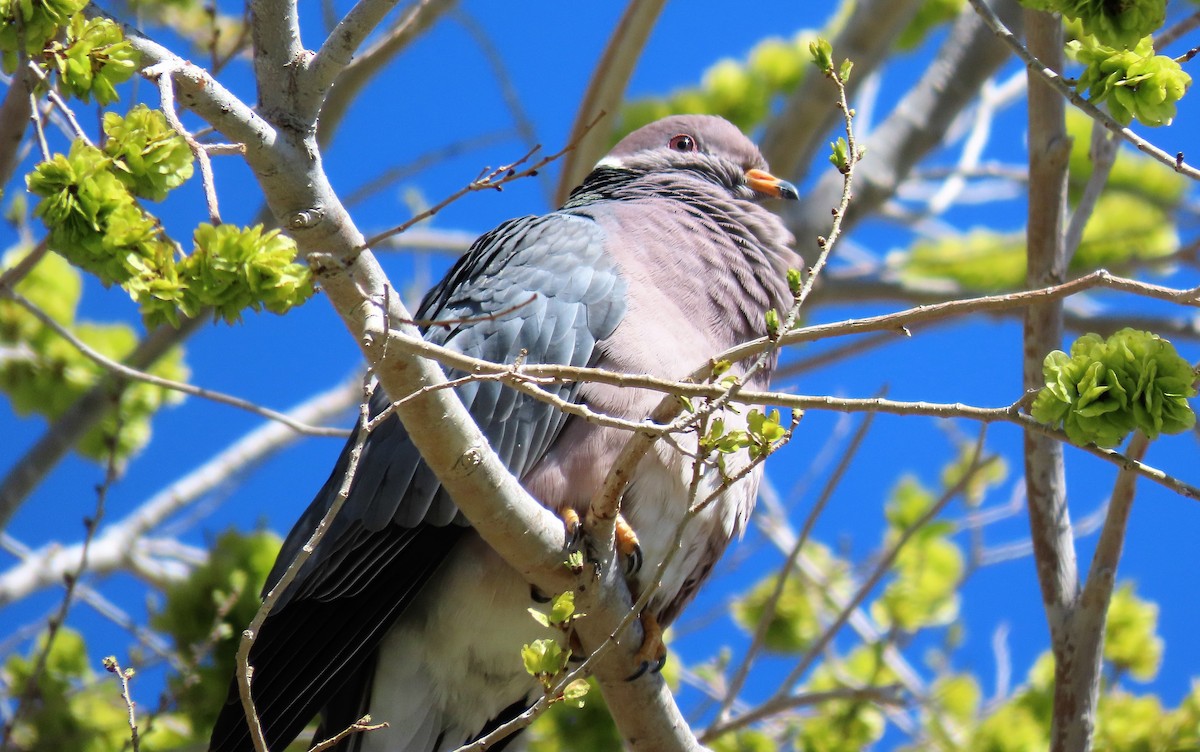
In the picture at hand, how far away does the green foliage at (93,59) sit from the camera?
2.17 m

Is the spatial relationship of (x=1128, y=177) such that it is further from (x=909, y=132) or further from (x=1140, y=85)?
(x=1140, y=85)

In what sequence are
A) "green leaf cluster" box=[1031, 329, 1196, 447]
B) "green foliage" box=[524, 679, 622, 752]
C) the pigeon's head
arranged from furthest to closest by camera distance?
"green foliage" box=[524, 679, 622, 752] < the pigeon's head < "green leaf cluster" box=[1031, 329, 1196, 447]

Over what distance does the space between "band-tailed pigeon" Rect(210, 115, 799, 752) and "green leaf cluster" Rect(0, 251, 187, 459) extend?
79.7 inches

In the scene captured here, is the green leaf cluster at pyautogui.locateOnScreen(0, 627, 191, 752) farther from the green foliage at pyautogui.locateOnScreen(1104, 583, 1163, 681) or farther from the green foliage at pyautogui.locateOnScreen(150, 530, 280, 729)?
the green foliage at pyautogui.locateOnScreen(1104, 583, 1163, 681)

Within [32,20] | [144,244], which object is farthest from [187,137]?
[32,20]

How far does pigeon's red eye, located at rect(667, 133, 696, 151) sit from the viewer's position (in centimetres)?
476

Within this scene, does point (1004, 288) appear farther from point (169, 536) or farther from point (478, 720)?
point (169, 536)

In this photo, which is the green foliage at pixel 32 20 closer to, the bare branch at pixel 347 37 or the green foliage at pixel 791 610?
the bare branch at pixel 347 37

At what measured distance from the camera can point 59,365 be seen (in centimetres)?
570

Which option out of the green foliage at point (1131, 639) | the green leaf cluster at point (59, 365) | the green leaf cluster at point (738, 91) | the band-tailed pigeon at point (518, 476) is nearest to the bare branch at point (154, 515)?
the green leaf cluster at point (59, 365)

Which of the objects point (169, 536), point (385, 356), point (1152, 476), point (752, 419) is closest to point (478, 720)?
point (385, 356)

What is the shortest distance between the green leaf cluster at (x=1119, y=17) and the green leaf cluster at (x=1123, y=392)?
0.56 metres

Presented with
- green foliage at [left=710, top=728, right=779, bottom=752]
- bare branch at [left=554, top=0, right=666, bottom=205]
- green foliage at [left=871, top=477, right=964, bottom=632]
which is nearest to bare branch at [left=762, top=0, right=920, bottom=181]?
bare branch at [left=554, top=0, right=666, bottom=205]

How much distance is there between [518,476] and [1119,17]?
73.9 inches
